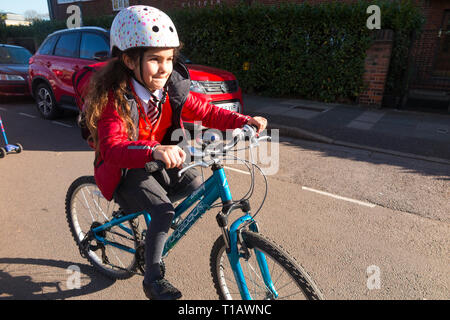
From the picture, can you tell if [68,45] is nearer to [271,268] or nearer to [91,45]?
[91,45]

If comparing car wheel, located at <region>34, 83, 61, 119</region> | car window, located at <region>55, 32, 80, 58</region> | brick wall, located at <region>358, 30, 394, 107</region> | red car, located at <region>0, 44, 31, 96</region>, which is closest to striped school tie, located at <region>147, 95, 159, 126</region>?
car window, located at <region>55, 32, 80, 58</region>

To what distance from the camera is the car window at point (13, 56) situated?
10.3 m

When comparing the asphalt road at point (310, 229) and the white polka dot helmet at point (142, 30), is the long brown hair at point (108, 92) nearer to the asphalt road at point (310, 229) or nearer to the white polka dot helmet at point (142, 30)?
the white polka dot helmet at point (142, 30)

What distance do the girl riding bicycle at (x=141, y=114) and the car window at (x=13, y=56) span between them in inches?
420

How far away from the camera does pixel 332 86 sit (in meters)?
9.51

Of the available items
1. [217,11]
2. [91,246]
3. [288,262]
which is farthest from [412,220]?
[217,11]

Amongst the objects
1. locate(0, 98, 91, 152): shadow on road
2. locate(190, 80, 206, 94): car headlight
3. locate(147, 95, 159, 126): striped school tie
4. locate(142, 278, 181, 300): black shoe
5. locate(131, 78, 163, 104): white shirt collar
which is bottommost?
locate(0, 98, 91, 152): shadow on road

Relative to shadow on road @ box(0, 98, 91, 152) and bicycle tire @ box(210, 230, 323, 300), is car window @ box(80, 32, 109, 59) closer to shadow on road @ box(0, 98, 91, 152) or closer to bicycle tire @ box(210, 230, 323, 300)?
shadow on road @ box(0, 98, 91, 152)

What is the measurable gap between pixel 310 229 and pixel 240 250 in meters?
1.76

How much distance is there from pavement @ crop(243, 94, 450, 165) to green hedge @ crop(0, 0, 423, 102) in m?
0.73

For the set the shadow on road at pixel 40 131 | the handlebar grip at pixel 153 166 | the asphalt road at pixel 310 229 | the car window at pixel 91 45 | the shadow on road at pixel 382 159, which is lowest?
the shadow on road at pixel 382 159

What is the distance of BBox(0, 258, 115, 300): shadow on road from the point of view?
8.23 ft

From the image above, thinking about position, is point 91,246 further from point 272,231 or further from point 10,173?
point 10,173

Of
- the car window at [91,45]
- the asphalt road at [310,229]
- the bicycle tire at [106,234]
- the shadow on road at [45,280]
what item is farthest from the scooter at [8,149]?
the bicycle tire at [106,234]
